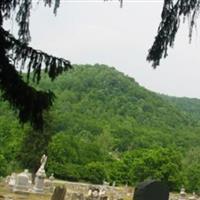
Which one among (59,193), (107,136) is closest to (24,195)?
(59,193)

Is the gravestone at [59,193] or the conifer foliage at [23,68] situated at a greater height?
the conifer foliage at [23,68]

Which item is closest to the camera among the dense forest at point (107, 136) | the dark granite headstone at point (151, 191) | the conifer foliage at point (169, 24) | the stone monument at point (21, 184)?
the conifer foliage at point (169, 24)

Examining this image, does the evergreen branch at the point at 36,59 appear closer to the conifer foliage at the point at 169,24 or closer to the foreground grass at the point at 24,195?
the conifer foliage at the point at 169,24

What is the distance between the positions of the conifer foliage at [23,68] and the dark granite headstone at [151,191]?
1017cm

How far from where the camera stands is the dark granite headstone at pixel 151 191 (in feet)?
50.1

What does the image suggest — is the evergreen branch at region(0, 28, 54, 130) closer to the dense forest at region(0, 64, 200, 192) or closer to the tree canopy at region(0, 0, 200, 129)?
the tree canopy at region(0, 0, 200, 129)

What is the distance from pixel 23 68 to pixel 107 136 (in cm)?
9859

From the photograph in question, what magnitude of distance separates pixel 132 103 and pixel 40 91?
129m

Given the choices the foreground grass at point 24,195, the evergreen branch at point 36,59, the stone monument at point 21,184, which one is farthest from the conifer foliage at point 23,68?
the stone monument at point 21,184

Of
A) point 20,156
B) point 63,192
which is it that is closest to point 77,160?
point 20,156

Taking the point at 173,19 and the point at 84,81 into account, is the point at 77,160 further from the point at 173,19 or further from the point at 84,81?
the point at 84,81

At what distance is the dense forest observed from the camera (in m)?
59.7

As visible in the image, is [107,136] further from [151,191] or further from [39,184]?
[151,191]

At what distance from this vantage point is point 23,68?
5.36 metres
